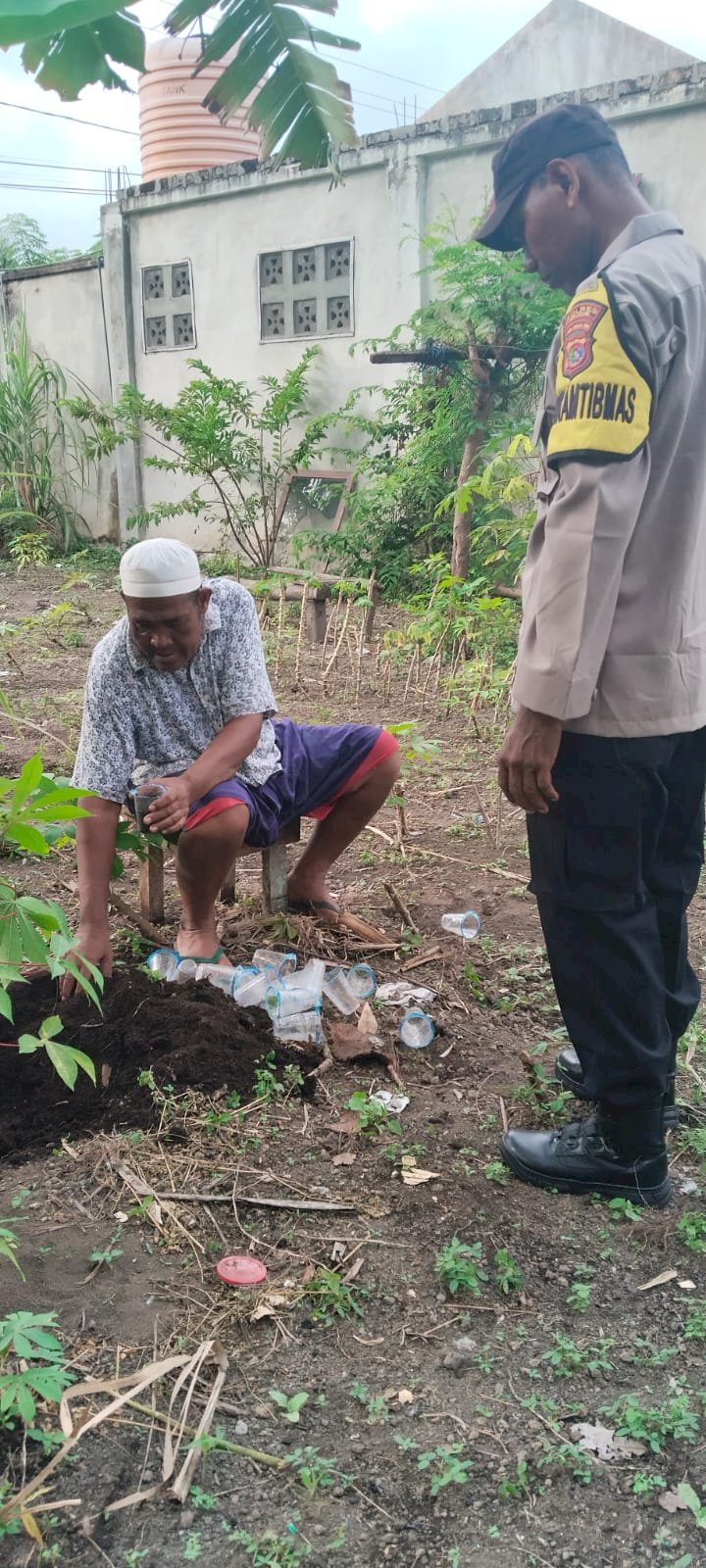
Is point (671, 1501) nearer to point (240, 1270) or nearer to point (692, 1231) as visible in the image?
point (692, 1231)

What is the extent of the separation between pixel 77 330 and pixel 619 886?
12.1m

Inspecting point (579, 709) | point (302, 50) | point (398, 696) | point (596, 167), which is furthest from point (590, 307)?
point (398, 696)

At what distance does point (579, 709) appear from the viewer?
1891 mm

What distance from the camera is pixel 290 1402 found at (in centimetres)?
168

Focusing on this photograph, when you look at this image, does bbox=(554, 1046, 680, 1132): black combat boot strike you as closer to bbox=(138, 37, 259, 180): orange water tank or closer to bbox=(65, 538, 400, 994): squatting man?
bbox=(65, 538, 400, 994): squatting man

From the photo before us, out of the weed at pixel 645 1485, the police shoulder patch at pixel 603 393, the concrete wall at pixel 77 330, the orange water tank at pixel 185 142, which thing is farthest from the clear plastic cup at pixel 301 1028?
the concrete wall at pixel 77 330

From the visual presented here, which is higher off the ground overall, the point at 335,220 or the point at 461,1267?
the point at 335,220

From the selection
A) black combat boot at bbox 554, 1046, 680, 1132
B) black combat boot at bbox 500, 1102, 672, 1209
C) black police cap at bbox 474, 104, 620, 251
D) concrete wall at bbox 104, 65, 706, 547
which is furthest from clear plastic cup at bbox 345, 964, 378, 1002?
concrete wall at bbox 104, 65, 706, 547

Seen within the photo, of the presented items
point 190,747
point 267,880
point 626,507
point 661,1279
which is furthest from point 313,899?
point 626,507

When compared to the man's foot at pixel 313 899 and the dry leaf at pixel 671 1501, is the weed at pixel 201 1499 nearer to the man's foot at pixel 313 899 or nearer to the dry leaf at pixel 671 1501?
the dry leaf at pixel 671 1501

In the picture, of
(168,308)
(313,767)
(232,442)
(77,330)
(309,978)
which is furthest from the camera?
(77,330)

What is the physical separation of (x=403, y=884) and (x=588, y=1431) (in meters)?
2.22

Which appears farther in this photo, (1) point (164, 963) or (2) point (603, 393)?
(1) point (164, 963)

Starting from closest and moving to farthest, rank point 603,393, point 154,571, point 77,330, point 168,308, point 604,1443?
1. point 604,1443
2. point 603,393
3. point 154,571
4. point 168,308
5. point 77,330
